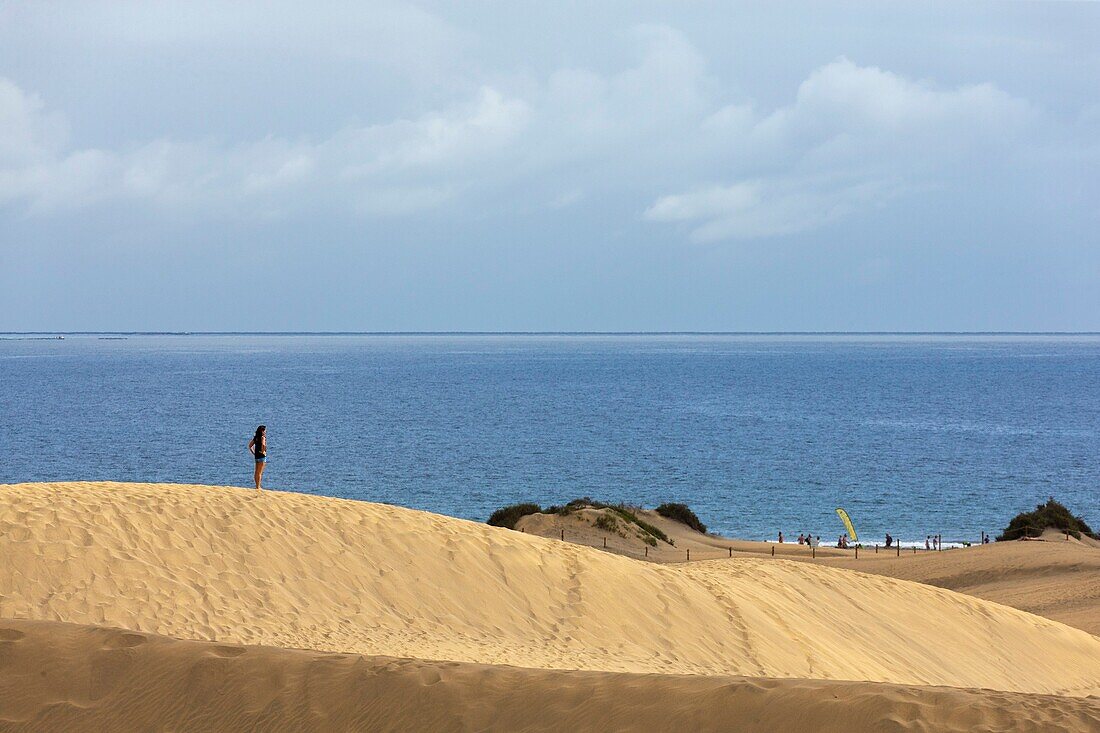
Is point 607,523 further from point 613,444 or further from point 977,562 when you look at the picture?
point 613,444

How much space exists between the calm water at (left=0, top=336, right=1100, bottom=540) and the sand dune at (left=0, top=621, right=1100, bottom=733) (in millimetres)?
40147

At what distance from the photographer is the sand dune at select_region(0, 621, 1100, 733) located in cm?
721

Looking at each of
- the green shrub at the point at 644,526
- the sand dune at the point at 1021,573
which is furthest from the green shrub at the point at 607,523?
the sand dune at the point at 1021,573

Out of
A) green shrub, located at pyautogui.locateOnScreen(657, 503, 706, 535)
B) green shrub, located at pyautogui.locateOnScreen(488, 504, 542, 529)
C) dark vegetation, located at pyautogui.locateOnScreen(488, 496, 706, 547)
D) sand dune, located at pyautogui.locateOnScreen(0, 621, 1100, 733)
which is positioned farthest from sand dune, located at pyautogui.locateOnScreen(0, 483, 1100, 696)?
green shrub, located at pyautogui.locateOnScreen(657, 503, 706, 535)

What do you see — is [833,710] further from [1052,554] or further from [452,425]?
[452,425]

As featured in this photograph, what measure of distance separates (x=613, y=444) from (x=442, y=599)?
6468 cm

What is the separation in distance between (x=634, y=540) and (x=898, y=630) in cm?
1465

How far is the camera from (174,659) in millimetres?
8680

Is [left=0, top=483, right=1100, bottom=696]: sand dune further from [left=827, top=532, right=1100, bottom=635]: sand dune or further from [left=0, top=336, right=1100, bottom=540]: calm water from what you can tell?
[left=0, top=336, right=1100, bottom=540]: calm water

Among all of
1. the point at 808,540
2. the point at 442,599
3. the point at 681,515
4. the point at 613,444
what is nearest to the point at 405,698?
the point at 442,599

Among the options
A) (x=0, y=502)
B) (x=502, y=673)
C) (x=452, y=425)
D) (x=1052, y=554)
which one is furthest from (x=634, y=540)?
(x=452, y=425)

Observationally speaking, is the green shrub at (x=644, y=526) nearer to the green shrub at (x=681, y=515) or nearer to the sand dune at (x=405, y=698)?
the green shrub at (x=681, y=515)

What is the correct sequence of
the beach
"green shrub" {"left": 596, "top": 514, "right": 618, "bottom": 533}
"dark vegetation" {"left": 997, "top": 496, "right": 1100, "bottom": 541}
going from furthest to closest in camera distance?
"dark vegetation" {"left": 997, "top": 496, "right": 1100, "bottom": 541} → "green shrub" {"left": 596, "top": 514, "right": 618, "bottom": 533} → the beach

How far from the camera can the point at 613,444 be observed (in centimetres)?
8081
